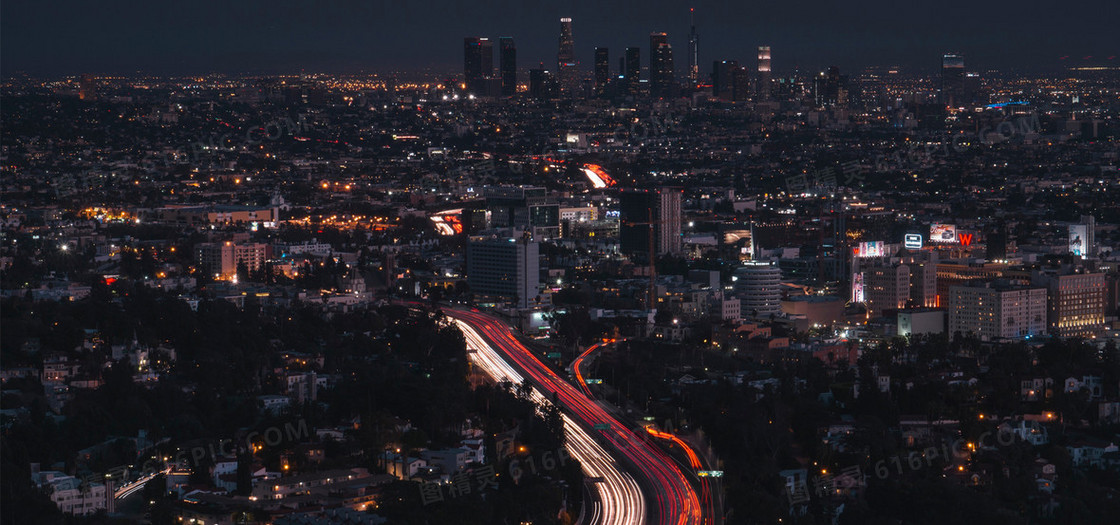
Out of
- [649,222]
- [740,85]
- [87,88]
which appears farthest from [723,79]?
[649,222]

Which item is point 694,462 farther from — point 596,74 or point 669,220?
point 596,74

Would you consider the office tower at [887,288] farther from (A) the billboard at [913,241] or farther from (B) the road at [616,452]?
(B) the road at [616,452]

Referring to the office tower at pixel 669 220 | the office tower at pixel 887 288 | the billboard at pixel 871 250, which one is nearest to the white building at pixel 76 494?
the office tower at pixel 887 288

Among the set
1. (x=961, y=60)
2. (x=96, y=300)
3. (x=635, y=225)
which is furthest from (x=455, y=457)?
(x=961, y=60)

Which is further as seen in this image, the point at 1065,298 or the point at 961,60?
the point at 961,60

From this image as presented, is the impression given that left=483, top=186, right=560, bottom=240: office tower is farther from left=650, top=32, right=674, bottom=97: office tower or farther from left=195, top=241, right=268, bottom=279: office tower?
left=650, top=32, right=674, bottom=97: office tower

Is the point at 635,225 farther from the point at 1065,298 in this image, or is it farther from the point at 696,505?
the point at 696,505
